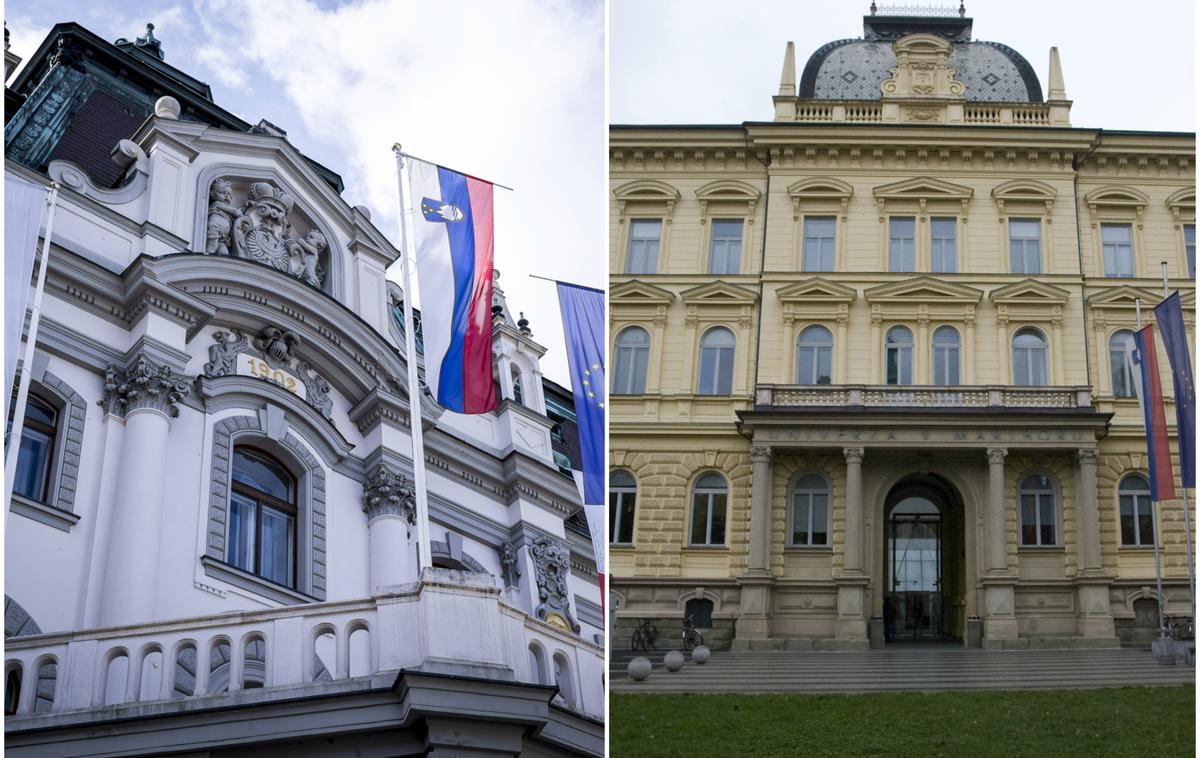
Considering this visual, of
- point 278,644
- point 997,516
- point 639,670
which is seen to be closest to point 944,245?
point 997,516

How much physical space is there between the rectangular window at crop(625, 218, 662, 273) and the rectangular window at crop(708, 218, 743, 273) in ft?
3.91

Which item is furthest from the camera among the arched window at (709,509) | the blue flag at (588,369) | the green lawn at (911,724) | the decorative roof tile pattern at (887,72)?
the decorative roof tile pattern at (887,72)

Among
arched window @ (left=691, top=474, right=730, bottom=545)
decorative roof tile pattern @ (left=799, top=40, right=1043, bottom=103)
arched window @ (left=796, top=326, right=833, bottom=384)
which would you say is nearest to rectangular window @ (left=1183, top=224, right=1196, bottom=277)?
decorative roof tile pattern @ (left=799, top=40, right=1043, bottom=103)

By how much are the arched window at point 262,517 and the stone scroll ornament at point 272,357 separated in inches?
43.6

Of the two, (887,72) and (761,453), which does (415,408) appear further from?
(887,72)

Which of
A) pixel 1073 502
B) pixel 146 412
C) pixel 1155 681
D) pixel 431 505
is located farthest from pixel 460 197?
pixel 1073 502

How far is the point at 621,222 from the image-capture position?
30766 mm

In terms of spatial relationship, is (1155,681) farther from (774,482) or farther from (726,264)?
(726,264)

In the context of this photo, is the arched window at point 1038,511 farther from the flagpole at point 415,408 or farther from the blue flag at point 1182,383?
the flagpole at point 415,408

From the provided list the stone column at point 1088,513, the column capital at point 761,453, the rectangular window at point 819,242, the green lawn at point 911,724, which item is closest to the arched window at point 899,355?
the rectangular window at point 819,242

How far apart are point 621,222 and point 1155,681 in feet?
49.2

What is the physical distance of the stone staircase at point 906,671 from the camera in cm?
2005

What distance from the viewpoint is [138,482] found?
16.3 m

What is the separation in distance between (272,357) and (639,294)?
470 inches
